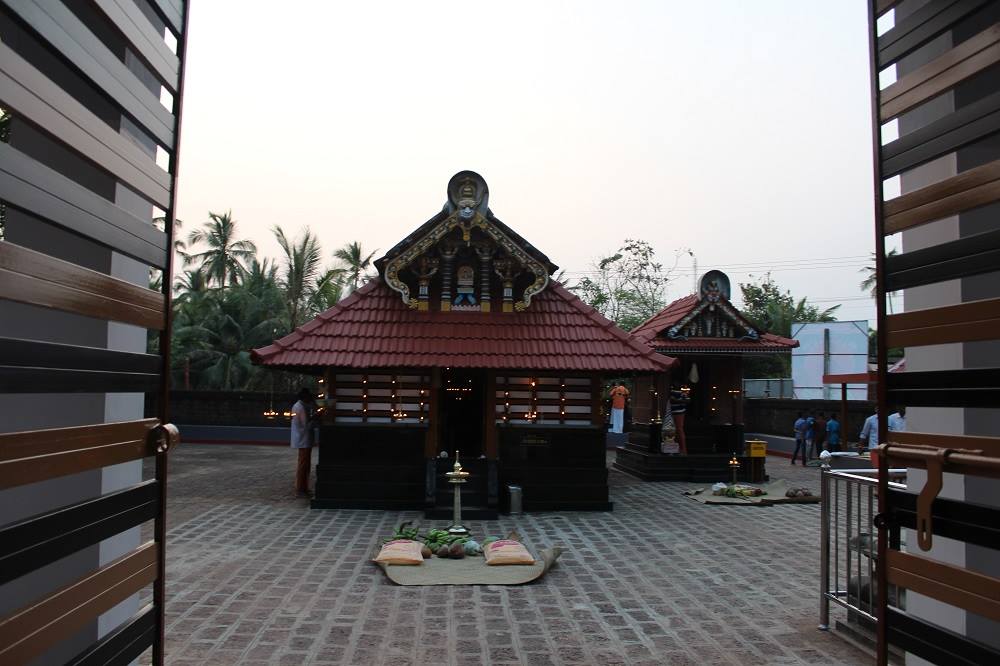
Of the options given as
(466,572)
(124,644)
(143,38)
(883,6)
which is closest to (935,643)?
(883,6)

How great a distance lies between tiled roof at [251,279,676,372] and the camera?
Answer: 12.3 m

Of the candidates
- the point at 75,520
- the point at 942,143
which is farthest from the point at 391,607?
the point at 942,143

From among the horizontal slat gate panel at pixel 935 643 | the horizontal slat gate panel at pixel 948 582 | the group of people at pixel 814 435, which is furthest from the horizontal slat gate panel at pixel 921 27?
the group of people at pixel 814 435

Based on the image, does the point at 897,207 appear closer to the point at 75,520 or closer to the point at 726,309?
the point at 75,520

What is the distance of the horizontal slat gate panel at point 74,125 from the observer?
6.41 ft

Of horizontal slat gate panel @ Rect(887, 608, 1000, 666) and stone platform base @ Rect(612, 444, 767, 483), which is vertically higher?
horizontal slat gate panel @ Rect(887, 608, 1000, 666)

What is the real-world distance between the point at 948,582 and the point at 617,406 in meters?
21.6

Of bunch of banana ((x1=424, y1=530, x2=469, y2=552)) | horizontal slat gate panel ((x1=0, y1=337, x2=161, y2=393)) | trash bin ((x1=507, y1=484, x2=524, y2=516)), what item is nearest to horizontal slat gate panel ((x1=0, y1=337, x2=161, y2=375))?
horizontal slat gate panel ((x1=0, y1=337, x2=161, y2=393))

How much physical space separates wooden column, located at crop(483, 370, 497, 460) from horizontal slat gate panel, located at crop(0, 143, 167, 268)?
33.0 ft

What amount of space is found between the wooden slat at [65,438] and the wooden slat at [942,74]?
331 cm

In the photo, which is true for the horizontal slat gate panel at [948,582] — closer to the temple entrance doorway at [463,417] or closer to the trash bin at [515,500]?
the trash bin at [515,500]

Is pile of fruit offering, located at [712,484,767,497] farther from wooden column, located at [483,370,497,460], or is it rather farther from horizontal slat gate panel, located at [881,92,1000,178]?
horizontal slat gate panel, located at [881,92,1000,178]

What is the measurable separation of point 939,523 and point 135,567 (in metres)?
3.07

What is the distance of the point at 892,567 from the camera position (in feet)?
9.05
